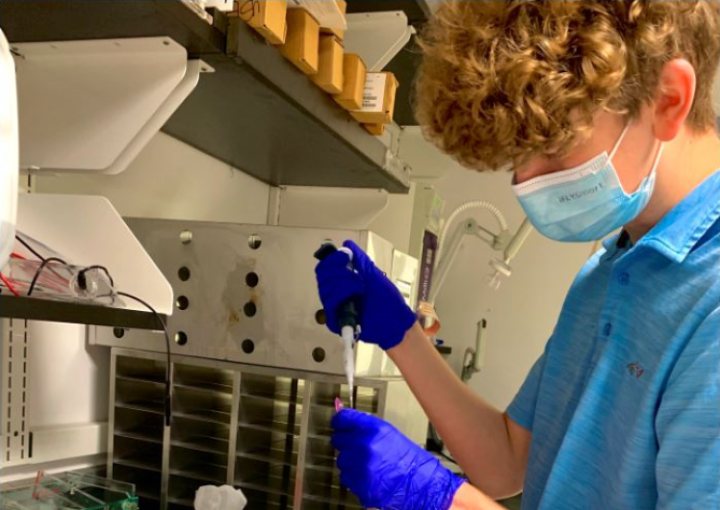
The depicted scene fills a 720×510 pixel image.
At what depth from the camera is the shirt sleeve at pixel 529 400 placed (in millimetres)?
892

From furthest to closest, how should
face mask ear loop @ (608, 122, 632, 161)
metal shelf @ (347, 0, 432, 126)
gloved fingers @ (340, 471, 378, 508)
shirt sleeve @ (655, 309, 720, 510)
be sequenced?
metal shelf @ (347, 0, 432, 126) < gloved fingers @ (340, 471, 378, 508) < face mask ear loop @ (608, 122, 632, 161) < shirt sleeve @ (655, 309, 720, 510)

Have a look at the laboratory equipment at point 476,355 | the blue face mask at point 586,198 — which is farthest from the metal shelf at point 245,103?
the laboratory equipment at point 476,355

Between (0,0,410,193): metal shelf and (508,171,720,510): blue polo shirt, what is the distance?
63 centimetres

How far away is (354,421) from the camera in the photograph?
0.77 meters

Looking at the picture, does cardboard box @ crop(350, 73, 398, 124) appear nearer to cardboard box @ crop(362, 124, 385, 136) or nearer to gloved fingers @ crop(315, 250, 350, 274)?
cardboard box @ crop(362, 124, 385, 136)

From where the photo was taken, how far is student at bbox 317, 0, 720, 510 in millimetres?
557

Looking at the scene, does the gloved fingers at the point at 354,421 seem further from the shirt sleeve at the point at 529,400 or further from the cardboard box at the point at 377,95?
the cardboard box at the point at 377,95

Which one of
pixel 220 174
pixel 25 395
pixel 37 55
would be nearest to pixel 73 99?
pixel 37 55

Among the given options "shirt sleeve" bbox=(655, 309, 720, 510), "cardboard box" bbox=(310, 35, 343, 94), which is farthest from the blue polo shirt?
"cardboard box" bbox=(310, 35, 343, 94)

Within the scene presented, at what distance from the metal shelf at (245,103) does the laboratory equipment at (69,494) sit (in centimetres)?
73

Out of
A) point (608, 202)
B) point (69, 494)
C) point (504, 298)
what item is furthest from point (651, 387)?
point (504, 298)

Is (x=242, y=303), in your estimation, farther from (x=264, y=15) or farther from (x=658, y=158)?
(x=658, y=158)

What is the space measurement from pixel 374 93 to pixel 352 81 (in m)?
0.08

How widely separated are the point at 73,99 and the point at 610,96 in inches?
31.5
